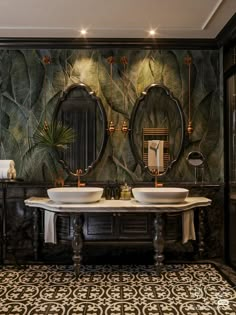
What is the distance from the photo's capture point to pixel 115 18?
3555mm

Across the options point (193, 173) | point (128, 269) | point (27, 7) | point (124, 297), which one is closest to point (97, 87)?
point (27, 7)

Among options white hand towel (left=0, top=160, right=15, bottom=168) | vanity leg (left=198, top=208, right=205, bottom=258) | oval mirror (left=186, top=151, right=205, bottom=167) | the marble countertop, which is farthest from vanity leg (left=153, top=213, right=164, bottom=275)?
white hand towel (left=0, top=160, right=15, bottom=168)

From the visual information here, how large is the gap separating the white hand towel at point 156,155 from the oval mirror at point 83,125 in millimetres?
579

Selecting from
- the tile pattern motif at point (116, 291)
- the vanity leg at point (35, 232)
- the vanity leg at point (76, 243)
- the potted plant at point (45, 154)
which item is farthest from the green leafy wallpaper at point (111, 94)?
the tile pattern motif at point (116, 291)

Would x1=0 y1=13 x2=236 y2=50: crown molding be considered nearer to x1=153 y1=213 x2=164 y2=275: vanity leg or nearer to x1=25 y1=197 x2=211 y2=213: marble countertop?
x1=25 y1=197 x2=211 y2=213: marble countertop

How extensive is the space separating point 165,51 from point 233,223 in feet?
7.27

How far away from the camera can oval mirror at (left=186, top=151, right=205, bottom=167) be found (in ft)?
13.8

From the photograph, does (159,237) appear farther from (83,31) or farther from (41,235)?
(83,31)

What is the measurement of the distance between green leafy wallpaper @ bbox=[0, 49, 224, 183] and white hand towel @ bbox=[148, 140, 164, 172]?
0.49 ft

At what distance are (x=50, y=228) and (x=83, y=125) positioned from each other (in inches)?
51.8

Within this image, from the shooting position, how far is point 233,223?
3979 millimetres

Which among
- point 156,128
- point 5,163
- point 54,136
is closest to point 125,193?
point 156,128

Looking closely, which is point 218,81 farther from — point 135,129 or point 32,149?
point 32,149

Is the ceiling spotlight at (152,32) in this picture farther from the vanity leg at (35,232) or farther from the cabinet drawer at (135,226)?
the vanity leg at (35,232)
